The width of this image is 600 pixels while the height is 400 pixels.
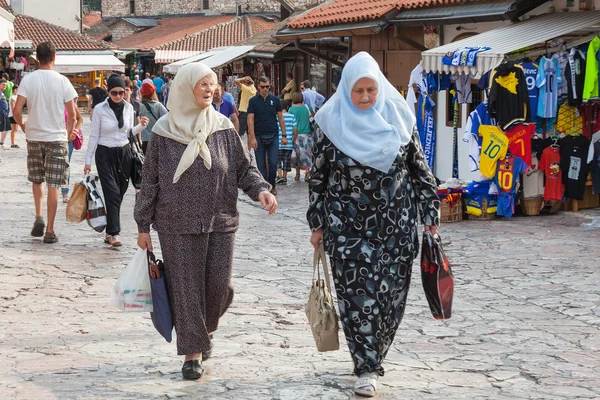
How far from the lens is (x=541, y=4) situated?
13.6 meters

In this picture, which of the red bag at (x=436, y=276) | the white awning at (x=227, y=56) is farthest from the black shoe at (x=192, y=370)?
the white awning at (x=227, y=56)

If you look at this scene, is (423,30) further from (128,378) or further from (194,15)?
(194,15)

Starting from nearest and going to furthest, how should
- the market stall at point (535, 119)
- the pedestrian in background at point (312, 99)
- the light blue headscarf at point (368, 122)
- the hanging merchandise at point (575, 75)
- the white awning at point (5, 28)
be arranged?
the light blue headscarf at point (368, 122)
the hanging merchandise at point (575, 75)
the market stall at point (535, 119)
the white awning at point (5, 28)
the pedestrian in background at point (312, 99)

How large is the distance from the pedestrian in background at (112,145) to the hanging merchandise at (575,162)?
202 inches

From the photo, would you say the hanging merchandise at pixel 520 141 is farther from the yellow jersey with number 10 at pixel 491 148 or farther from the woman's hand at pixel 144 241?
the woman's hand at pixel 144 241

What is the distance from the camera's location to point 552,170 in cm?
1205

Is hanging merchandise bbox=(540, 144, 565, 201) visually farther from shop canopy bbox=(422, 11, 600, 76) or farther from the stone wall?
the stone wall

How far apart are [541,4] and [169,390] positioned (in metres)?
9.80

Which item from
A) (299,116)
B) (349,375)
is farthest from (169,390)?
(299,116)

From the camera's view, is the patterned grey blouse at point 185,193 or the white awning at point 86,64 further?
the white awning at point 86,64

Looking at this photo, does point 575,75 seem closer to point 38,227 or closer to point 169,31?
point 38,227

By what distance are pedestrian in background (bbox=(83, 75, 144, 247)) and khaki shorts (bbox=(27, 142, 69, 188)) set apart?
0.27 m

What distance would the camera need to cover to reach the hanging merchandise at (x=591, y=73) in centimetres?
1146

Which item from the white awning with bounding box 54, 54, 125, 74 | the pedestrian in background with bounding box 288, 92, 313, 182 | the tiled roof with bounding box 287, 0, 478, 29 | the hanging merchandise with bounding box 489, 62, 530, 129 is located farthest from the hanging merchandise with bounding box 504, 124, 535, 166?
the white awning with bounding box 54, 54, 125, 74
